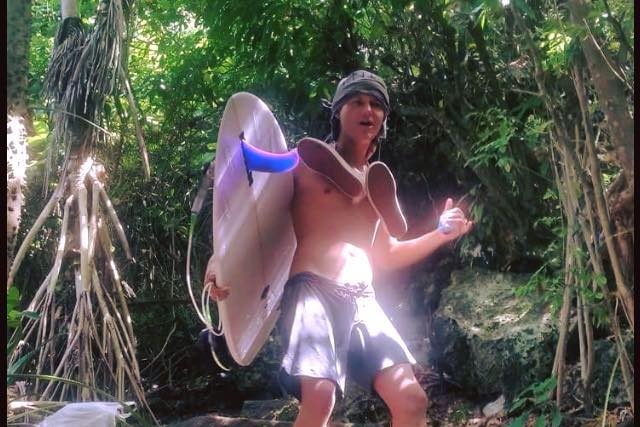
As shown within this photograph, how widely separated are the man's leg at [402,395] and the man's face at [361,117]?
27.6 inches

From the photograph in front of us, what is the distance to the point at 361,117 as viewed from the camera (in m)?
2.00

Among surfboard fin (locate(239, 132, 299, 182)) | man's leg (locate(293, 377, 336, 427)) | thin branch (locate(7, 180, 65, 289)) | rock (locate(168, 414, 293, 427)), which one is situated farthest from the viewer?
rock (locate(168, 414, 293, 427))

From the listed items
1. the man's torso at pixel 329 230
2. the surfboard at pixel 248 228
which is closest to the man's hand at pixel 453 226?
the man's torso at pixel 329 230

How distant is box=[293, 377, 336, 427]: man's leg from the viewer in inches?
65.5

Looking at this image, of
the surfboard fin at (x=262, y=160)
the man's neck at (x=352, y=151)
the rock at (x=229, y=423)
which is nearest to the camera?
the surfboard fin at (x=262, y=160)

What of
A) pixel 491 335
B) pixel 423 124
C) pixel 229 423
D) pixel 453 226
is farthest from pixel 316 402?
pixel 423 124

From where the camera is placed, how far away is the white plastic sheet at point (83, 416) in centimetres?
176

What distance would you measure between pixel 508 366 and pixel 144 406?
1.61 meters

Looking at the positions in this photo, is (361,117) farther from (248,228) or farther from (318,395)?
(318,395)

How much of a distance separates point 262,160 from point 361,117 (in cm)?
33

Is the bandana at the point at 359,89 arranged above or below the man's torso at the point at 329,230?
above

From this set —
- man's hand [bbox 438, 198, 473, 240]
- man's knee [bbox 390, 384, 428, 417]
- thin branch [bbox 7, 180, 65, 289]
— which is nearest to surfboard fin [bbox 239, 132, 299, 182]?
man's hand [bbox 438, 198, 473, 240]

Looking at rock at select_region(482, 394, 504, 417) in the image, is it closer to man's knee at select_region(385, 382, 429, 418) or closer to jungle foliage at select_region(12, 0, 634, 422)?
jungle foliage at select_region(12, 0, 634, 422)

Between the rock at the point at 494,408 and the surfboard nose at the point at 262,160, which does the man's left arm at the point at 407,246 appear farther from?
the rock at the point at 494,408
